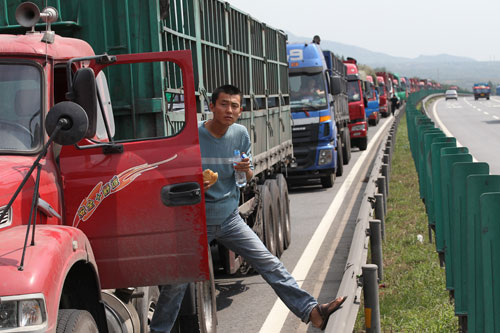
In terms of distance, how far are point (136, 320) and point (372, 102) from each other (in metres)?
43.8

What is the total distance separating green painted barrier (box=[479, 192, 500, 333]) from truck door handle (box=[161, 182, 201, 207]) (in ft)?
5.52

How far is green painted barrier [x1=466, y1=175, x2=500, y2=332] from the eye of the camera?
5.53 meters

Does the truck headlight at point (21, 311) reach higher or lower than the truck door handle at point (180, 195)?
lower

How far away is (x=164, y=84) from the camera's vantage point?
6.39 meters

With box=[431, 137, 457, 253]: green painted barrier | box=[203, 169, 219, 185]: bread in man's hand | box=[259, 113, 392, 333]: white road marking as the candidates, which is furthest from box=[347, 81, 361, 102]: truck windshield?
box=[203, 169, 219, 185]: bread in man's hand

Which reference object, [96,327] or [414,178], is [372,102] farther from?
[96,327]

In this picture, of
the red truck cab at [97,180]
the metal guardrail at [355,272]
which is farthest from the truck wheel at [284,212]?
the red truck cab at [97,180]

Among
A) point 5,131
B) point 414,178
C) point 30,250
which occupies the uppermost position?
point 5,131

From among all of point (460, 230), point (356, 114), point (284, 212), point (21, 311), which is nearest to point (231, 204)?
point (460, 230)

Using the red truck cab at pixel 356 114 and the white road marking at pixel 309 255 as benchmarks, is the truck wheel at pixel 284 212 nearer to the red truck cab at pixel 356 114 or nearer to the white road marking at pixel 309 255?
the white road marking at pixel 309 255

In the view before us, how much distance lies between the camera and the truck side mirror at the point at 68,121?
14.0 feet

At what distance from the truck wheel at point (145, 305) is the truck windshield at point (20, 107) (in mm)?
1462

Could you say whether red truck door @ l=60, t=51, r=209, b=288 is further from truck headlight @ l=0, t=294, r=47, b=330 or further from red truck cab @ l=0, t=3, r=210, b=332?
truck headlight @ l=0, t=294, r=47, b=330

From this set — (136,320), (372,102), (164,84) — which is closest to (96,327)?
(136,320)
